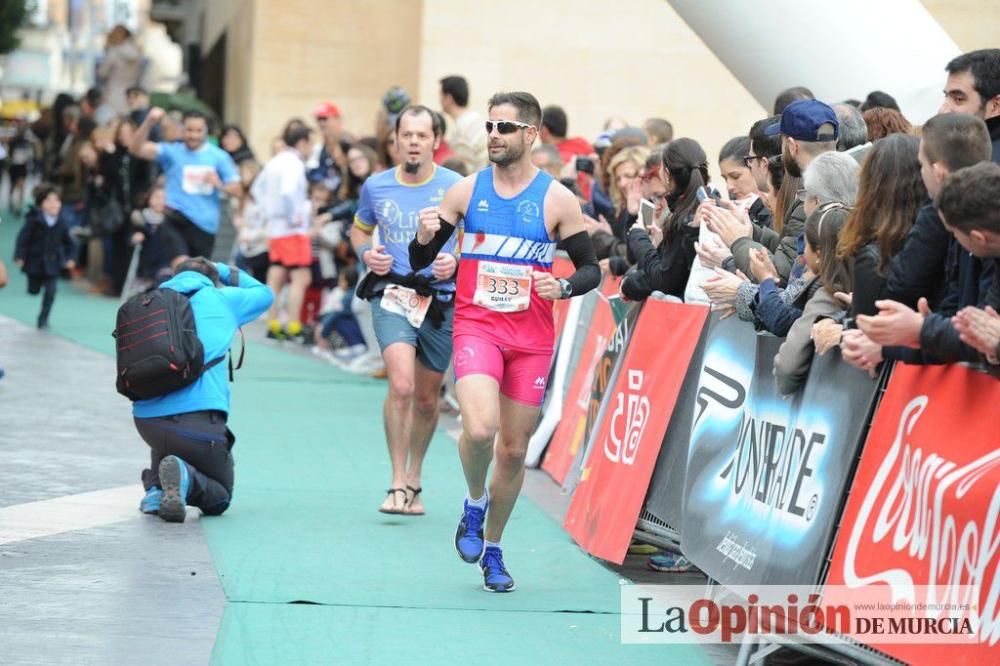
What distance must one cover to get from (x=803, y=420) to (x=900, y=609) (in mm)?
1021

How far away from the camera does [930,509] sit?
523 cm

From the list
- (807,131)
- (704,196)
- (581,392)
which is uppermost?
(807,131)

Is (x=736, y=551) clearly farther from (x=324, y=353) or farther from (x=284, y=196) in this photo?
(x=284, y=196)

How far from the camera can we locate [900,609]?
17.3 feet

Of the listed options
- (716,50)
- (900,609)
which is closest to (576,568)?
(900,609)

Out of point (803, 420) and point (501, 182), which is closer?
point (803, 420)

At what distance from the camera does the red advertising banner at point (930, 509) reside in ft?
16.2

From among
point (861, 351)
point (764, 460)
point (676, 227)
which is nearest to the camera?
point (861, 351)

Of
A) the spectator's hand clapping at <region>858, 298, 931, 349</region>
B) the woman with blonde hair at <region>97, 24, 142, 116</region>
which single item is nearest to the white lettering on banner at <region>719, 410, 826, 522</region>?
the spectator's hand clapping at <region>858, 298, 931, 349</region>

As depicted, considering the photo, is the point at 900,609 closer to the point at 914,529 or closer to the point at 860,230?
the point at 914,529

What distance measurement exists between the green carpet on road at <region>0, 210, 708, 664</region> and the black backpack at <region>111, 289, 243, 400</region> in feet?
2.47

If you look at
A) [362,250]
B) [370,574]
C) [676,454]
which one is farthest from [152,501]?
[676,454]

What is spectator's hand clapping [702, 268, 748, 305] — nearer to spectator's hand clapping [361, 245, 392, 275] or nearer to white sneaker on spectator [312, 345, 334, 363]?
spectator's hand clapping [361, 245, 392, 275]

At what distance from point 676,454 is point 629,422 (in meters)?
0.78
